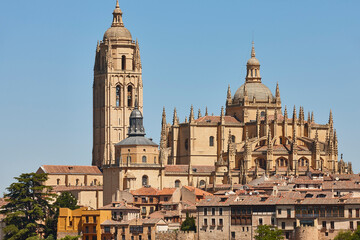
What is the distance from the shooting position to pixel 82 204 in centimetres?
13600

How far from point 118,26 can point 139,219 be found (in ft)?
158

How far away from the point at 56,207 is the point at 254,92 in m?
31.8

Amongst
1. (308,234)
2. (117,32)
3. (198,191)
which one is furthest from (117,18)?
(308,234)

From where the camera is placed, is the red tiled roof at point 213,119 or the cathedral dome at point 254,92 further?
the cathedral dome at point 254,92

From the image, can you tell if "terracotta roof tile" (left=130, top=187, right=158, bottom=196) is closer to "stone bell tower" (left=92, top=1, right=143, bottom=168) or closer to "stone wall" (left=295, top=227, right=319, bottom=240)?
"stone bell tower" (left=92, top=1, right=143, bottom=168)

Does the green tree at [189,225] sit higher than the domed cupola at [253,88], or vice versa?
the domed cupola at [253,88]

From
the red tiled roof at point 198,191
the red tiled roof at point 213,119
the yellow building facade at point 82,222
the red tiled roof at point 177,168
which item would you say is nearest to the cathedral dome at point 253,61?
the red tiled roof at point 213,119

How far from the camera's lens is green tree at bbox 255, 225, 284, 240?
100 m

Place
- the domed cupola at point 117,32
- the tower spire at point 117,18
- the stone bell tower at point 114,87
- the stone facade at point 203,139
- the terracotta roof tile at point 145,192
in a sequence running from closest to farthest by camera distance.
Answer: the terracotta roof tile at point 145,192
the stone facade at point 203,139
the stone bell tower at point 114,87
the domed cupola at point 117,32
the tower spire at point 117,18

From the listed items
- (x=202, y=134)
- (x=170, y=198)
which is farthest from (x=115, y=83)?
(x=170, y=198)

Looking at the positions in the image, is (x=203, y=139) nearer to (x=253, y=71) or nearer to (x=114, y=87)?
(x=253, y=71)

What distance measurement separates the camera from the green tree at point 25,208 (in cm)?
11925

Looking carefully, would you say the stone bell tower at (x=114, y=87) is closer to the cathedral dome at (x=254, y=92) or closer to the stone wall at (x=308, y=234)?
the cathedral dome at (x=254, y=92)

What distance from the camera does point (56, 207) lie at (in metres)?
124
